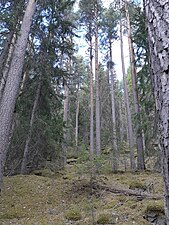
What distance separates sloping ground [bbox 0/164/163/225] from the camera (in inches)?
219

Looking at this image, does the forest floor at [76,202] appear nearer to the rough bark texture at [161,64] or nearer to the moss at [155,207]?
the moss at [155,207]

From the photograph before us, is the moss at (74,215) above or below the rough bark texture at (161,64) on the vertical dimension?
below

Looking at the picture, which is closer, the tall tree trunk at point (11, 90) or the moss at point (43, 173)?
the tall tree trunk at point (11, 90)

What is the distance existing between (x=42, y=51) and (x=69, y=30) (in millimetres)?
1765

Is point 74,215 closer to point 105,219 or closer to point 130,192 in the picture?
point 105,219

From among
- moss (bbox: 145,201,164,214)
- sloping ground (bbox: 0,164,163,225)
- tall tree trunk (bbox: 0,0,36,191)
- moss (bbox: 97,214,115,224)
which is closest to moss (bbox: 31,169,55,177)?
sloping ground (bbox: 0,164,163,225)

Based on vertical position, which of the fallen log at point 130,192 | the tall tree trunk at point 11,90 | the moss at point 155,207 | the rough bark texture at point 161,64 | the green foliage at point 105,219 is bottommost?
the green foliage at point 105,219

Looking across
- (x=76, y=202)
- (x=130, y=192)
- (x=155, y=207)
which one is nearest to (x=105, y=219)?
(x=155, y=207)

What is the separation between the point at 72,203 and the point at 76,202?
0.40 ft

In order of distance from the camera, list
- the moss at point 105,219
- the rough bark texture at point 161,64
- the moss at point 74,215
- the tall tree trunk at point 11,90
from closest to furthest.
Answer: the rough bark texture at point 161,64 < the moss at point 105,219 < the moss at point 74,215 < the tall tree trunk at point 11,90

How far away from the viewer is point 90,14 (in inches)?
776

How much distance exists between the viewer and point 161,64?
47.3 inches

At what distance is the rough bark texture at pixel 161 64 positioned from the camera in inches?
44.9

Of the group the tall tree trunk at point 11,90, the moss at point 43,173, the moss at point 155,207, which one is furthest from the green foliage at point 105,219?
the moss at point 43,173
